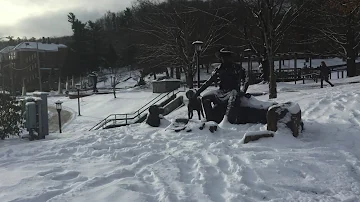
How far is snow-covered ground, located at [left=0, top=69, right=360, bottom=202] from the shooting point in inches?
186

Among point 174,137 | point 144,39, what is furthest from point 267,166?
point 144,39

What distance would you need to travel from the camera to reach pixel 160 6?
33.1m

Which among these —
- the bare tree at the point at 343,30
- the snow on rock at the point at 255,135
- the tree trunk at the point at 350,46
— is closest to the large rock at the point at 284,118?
the snow on rock at the point at 255,135

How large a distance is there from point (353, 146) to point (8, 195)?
6.06m

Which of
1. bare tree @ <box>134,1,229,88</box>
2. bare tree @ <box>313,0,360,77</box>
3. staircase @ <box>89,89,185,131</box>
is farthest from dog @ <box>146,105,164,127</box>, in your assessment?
bare tree @ <box>313,0,360,77</box>

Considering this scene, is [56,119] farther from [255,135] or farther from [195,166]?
[195,166]

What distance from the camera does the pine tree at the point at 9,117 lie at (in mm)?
11266

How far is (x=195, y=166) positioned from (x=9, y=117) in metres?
8.16

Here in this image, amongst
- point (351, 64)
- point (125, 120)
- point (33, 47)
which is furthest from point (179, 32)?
point (33, 47)

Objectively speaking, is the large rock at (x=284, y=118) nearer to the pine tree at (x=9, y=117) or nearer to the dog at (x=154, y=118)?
the dog at (x=154, y=118)

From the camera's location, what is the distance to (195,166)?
6047 millimetres

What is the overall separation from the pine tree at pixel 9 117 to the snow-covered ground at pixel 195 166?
290 cm

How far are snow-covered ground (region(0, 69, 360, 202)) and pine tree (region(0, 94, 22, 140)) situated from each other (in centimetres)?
290

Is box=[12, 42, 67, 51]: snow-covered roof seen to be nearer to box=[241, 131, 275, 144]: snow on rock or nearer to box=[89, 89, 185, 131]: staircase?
box=[89, 89, 185, 131]: staircase
